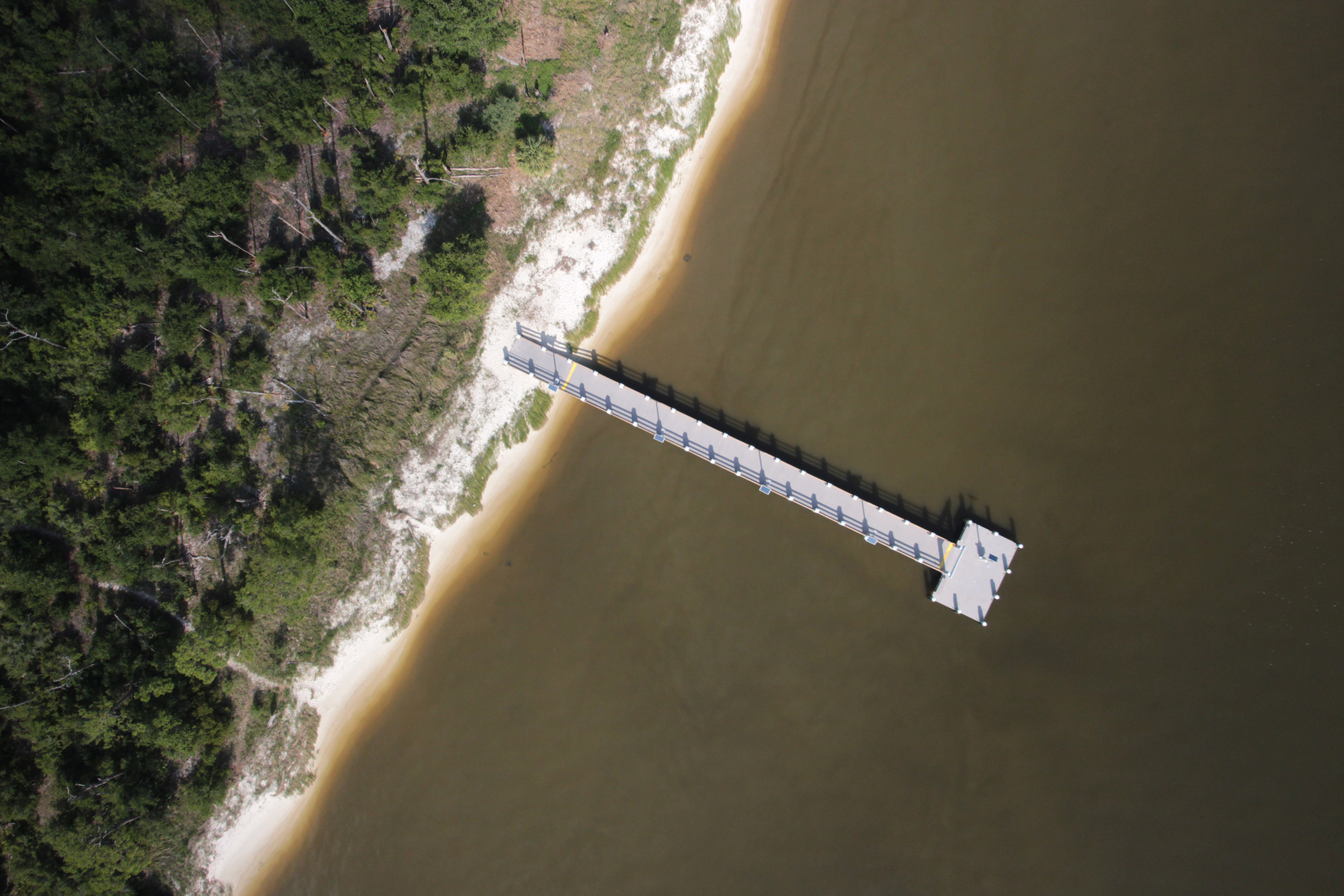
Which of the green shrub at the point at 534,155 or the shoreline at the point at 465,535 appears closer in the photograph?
the green shrub at the point at 534,155

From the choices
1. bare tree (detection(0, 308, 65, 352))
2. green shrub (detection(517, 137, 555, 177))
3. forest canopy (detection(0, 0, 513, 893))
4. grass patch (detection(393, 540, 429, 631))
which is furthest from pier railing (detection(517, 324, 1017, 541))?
bare tree (detection(0, 308, 65, 352))

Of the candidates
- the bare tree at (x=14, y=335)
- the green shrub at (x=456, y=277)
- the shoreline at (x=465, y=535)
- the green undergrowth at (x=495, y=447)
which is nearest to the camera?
the bare tree at (x=14, y=335)

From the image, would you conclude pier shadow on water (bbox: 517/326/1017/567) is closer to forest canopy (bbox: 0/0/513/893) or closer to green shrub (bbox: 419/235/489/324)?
green shrub (bbox: 419/235/489/324)

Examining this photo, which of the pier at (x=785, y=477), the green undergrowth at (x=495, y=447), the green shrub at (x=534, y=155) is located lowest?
the green undergrowth at (x=495, y=447)

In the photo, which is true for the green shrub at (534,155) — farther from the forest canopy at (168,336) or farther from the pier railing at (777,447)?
the pier railing at (777,447)

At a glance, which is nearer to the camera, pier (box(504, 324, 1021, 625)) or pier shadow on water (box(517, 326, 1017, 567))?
pier (box(504, 324, 1021, 625))

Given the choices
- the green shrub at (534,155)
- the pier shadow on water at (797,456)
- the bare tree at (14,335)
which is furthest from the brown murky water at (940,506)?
the bare tree at (14,335)

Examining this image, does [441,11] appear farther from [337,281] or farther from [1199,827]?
[1199,827]
